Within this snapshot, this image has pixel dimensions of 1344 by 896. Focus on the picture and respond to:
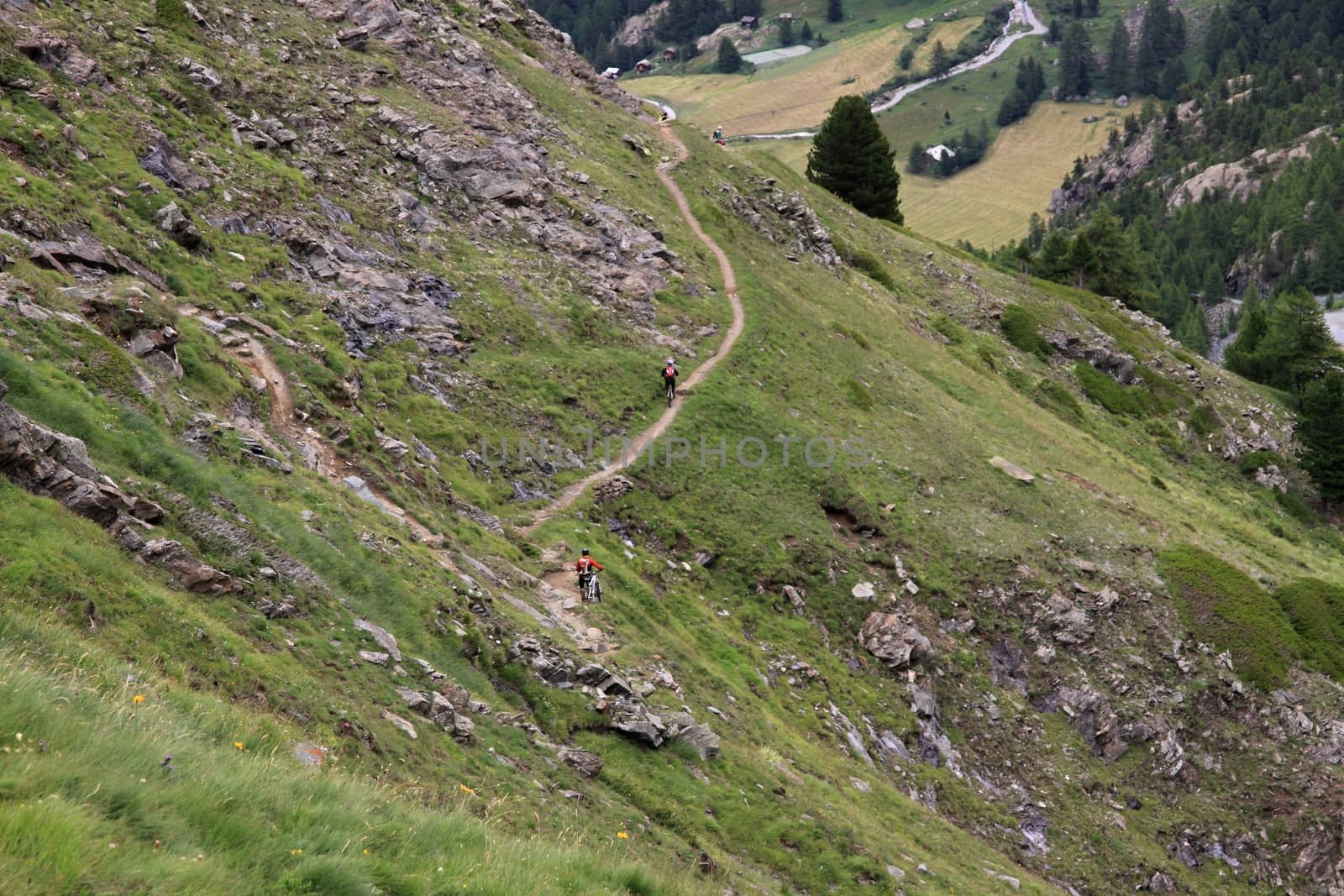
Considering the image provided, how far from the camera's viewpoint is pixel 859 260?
72.8 m

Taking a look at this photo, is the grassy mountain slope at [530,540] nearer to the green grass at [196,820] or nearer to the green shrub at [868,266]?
the green grass at [196,820]

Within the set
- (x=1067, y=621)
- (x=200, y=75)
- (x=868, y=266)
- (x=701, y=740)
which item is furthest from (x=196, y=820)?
(x=868, y=266)

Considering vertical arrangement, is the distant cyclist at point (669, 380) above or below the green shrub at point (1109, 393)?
above

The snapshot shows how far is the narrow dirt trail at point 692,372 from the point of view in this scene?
120 feet

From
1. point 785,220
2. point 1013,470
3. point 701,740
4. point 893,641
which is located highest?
point 785,220

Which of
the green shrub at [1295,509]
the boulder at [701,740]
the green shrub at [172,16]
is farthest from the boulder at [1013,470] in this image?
the green shrub at [172,16]

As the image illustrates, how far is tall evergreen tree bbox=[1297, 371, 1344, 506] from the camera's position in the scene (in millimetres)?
73312

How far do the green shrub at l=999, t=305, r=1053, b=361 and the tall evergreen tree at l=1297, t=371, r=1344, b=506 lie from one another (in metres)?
21.1

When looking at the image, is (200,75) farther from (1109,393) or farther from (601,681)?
(1109,393)

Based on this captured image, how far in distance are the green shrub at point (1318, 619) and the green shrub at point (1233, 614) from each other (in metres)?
0.71

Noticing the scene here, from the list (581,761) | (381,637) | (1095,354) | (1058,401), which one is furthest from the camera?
(1095,354)

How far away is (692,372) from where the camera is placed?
47125 millimetres

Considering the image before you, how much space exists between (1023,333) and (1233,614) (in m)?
32.8

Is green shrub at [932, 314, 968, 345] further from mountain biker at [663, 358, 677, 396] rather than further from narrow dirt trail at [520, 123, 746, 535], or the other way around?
mountain biker at [663, 358, 677, 396]
